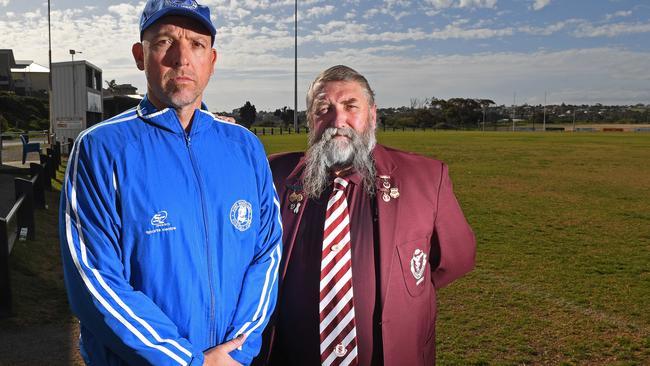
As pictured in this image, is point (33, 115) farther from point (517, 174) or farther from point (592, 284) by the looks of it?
point (592, 284)

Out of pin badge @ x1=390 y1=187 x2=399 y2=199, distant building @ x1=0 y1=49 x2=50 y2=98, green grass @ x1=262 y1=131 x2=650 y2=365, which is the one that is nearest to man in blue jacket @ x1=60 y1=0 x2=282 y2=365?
pin badge @ x1=390 y1=187 x2=399 y2=199

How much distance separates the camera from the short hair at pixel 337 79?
2.87 m

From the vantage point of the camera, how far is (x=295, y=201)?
2.79 metres

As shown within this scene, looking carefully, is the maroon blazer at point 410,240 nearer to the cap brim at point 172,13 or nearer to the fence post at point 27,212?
the cap brim at point 172,13

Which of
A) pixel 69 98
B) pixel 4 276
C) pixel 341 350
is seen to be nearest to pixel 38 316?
pixel 4 276

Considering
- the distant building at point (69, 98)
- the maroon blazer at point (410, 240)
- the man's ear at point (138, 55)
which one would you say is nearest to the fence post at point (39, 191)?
the maroon blazer at point (410, 240)

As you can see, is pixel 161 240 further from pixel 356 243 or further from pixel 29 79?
pixel 29 79

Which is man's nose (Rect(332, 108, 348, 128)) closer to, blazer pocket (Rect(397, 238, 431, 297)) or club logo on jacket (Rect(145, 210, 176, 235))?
blazer pocket (Rect(397, 238, 431, 297))

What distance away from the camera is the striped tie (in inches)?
104

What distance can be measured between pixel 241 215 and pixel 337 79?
1004mm

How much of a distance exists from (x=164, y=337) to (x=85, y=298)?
294 mm

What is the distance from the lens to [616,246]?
8562 millimetres

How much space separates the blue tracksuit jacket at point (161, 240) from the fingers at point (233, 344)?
3 cm

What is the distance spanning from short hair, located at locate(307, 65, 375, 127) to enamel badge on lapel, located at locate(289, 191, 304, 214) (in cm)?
42
